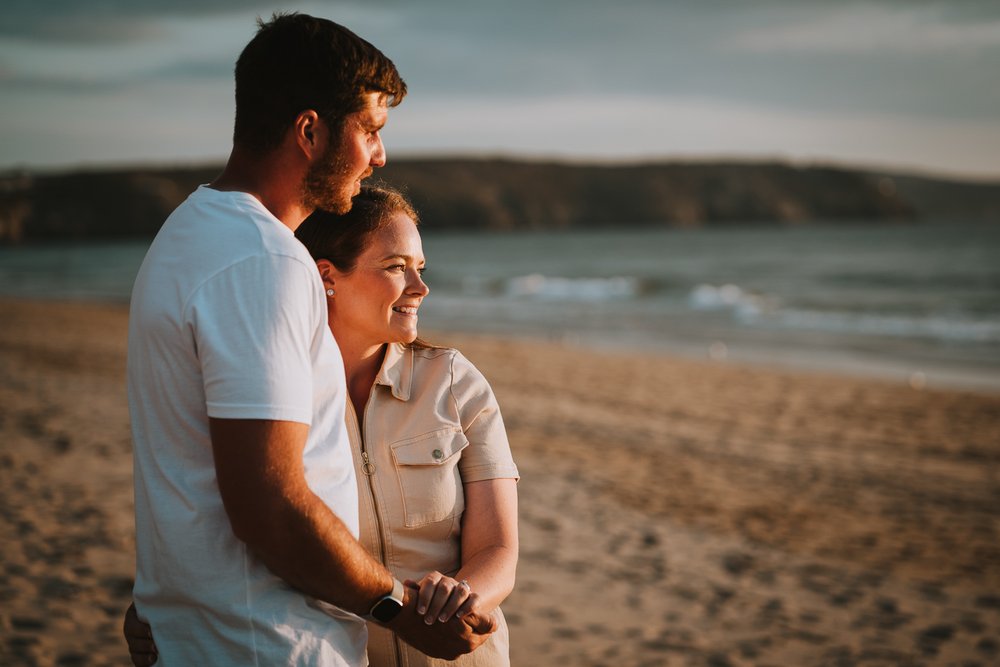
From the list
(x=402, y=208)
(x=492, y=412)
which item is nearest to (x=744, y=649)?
(x=492, y=412)

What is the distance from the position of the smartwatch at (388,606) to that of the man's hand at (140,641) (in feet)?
1.41

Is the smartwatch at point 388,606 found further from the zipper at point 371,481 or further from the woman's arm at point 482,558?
the zipper at point 371,481

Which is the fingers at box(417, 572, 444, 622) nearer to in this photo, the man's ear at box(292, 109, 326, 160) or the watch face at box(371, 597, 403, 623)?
the watch face at box(371, 597, 403, 623)

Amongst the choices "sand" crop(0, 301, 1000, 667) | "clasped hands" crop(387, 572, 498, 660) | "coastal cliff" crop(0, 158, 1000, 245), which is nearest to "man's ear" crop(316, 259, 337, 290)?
"clasped hands" crop(387, 572, 498, 660)

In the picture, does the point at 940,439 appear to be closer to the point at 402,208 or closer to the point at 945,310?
the point at 402,208

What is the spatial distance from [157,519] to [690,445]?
26.3 feet

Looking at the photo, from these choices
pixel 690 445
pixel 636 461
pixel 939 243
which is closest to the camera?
pixel 636 461

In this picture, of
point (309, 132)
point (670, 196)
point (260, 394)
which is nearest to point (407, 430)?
point (260, 394)

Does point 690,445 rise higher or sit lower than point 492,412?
lower

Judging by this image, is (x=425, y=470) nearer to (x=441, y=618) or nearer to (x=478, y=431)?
(x=478, y=431)

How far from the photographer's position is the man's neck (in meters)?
1.55

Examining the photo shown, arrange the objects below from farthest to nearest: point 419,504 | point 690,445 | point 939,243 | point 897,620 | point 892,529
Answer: point 939,243
point 690,445
point 892,529
point 897,620
point 419,504

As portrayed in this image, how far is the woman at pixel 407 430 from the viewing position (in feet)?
6.18

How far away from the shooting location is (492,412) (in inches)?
78.0
